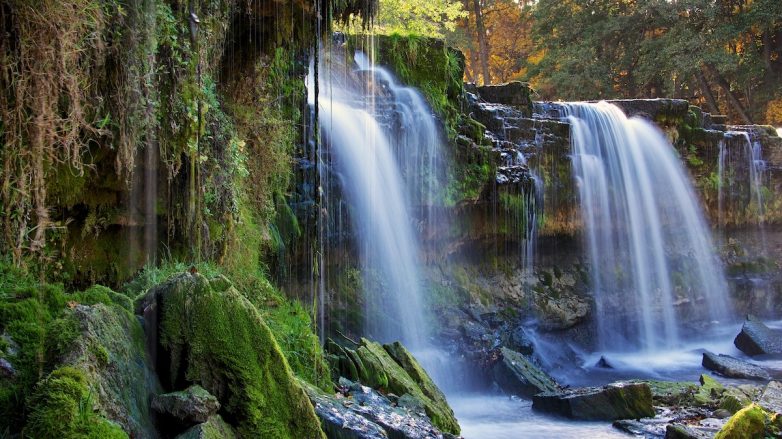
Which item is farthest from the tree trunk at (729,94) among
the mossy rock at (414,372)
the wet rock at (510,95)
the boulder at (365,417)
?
the boulder at (365,417)

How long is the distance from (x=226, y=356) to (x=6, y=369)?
1.26 m

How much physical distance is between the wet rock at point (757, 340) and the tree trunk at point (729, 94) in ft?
48.5

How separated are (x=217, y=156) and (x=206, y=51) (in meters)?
1.08

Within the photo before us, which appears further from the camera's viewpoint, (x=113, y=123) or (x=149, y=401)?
(x=113, y=123)

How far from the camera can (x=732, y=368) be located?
13.2m

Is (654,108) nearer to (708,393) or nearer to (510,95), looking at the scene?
(510,95)

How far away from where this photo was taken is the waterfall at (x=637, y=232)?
16594mm

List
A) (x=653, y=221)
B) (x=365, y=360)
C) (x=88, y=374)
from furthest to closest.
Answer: (x=653, y=221), (x=365, y=360), (x=88, y=374)

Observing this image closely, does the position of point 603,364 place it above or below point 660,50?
below

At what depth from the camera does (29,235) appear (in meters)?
5.00

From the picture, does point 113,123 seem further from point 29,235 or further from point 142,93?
point 29,235

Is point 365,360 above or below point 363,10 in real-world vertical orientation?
below

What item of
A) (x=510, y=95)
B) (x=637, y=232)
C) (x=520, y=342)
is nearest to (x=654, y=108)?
(x=637, y=232)

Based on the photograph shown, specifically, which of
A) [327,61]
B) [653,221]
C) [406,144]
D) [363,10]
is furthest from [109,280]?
[653,221]
